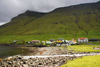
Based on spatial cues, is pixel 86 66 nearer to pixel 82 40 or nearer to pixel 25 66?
pixel 25 66

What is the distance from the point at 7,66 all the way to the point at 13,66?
2.26 meters

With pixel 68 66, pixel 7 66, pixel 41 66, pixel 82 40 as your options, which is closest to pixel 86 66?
pixel 68 66

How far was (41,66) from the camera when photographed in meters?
28.7

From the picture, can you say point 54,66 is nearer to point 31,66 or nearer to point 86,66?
point 31,66

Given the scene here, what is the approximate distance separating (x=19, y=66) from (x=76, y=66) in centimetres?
1803

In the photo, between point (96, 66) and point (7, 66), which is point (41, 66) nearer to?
point (7, 66)

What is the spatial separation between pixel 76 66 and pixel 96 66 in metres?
5.61

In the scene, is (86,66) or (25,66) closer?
(86,66)

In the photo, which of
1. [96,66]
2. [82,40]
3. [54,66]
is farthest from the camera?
[82,40]

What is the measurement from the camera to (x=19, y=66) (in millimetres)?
28766

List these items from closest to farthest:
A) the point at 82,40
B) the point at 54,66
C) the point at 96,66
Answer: the point at 96,66, the point at 54,66, the point at 82,40

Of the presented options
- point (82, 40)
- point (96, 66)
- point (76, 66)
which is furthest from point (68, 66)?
point (82, 40)

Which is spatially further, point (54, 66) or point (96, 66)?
point (54, 66)

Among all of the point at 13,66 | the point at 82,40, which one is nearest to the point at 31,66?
the point at 13,66
